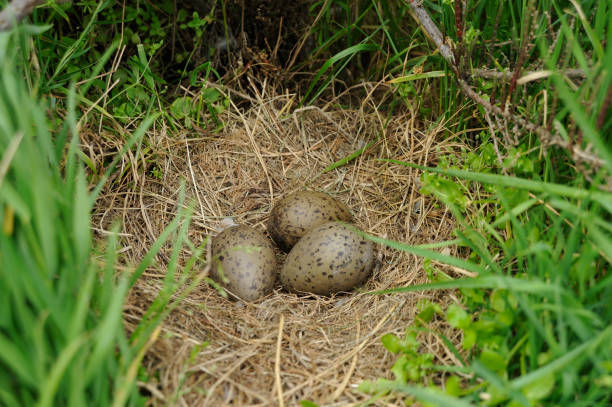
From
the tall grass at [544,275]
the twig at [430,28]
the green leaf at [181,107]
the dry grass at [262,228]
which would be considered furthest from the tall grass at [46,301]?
the twig at [430,28]

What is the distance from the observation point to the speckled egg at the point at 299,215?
2.52 metres

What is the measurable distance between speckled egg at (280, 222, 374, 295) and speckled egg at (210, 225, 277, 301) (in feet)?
0.34

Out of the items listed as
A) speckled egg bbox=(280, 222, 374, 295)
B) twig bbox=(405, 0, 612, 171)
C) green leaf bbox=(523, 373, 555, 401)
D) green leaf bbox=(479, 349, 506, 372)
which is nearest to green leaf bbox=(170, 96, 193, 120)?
speckled egg bbox=(280, 222, 374, 295)

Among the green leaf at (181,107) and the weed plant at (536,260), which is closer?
the weed plant at (536,260)

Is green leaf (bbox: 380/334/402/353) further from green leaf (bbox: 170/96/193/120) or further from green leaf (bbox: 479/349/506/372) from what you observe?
green leaf (bbox: 170/96/193/120)

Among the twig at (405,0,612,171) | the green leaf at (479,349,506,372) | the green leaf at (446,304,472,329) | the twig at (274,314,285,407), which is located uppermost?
the twig at (405,0,612,171)

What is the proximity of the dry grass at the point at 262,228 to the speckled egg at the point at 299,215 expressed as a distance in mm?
173

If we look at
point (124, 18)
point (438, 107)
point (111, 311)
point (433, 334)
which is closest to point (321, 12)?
Result: point (438, 107)

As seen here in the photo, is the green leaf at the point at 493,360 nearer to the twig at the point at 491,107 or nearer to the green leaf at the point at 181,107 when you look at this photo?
the twig at the point at 491,107

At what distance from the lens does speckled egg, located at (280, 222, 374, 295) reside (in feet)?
7.50

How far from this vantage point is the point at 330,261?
2281 millimetres

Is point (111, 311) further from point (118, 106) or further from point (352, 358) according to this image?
point (118, 106)

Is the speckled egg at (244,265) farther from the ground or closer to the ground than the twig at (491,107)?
closer to the ground

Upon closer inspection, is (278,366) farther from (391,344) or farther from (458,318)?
(458,318)
